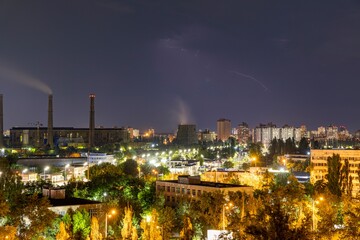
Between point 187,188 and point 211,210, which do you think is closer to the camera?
point 211,210

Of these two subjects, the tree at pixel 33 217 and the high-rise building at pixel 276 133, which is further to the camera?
the high-rise building at pixel 276 133

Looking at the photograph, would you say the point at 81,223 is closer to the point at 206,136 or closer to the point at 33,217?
the point at 33,217

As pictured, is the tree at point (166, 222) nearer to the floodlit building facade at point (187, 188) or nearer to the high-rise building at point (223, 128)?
the floodlit building facade at point (187, 188)

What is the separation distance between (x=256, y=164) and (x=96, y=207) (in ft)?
83.2

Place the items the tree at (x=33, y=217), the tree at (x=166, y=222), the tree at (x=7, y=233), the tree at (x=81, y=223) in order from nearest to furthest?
the tree at (x=7, y=233), the tree at (x=33, y=217), the tree at (x=81, y=223), the tree at (x=166, y=222)

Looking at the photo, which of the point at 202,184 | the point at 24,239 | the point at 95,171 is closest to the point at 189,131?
the point at 95,171

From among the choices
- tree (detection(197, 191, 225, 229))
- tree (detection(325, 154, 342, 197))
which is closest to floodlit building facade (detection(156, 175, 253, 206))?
tree (detection(325, 154, 342, 197))

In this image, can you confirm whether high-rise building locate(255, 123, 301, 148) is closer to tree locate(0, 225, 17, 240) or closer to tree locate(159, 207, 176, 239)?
tree locate(159, 207, 176, 239)

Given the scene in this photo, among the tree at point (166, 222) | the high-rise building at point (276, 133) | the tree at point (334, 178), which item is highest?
the high-rise building at point (276, 133)

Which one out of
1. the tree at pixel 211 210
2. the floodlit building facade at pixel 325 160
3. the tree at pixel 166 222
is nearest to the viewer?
the tree at pixel 166 222

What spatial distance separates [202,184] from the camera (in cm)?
2112

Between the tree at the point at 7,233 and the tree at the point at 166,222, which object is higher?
the tree at the point at 7,233

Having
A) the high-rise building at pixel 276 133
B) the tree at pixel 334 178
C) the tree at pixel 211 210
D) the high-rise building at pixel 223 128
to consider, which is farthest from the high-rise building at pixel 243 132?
the tree at pixel 211 210

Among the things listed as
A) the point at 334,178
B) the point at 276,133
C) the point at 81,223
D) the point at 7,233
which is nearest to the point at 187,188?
the point at 334,178
